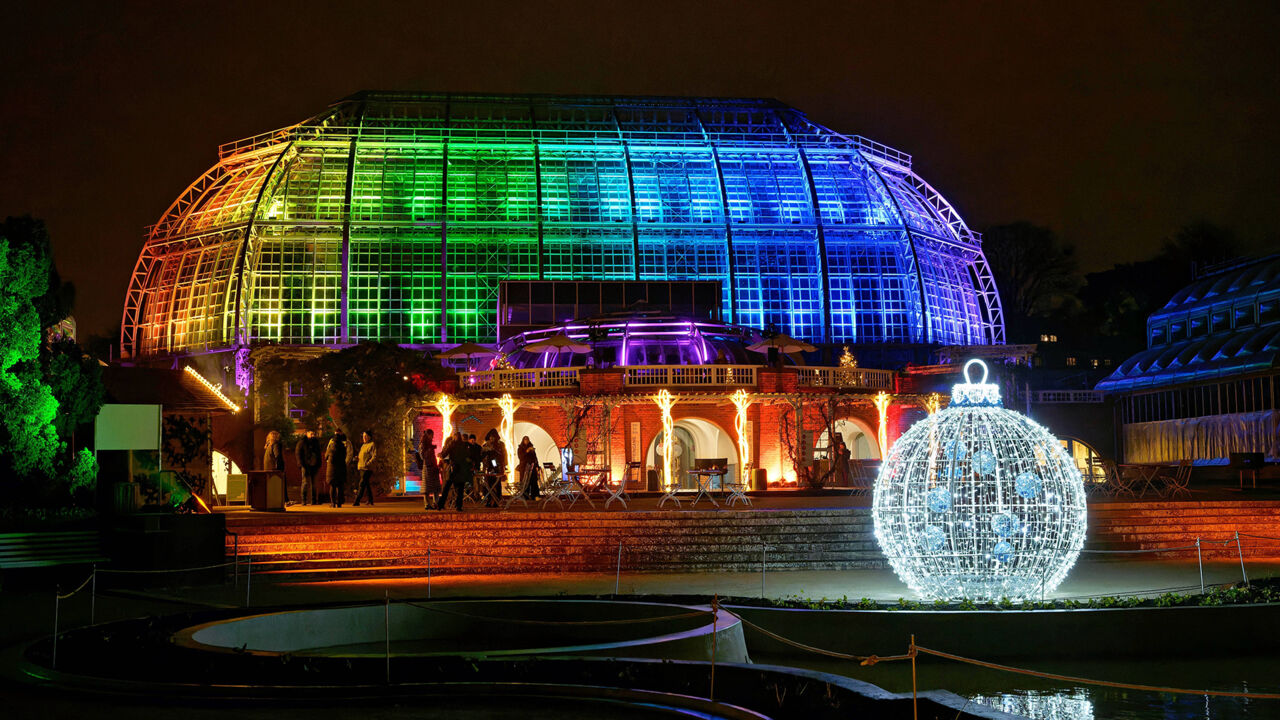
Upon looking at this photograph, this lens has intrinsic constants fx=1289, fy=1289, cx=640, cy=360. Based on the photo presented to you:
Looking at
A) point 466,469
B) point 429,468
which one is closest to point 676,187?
point 429,468

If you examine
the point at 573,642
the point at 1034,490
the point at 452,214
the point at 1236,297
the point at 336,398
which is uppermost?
the point at 452,214

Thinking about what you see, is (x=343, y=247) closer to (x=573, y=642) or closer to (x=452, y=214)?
(x=452, y=214)

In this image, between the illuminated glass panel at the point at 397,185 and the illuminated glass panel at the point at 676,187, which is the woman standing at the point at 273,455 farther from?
the illuminated glass panel at the point at 676,187

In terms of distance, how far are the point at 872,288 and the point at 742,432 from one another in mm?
17907

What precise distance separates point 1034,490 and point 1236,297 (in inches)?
1706

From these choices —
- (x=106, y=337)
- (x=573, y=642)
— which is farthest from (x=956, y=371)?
(x=106, y=337)

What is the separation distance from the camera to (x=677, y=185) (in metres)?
58.1

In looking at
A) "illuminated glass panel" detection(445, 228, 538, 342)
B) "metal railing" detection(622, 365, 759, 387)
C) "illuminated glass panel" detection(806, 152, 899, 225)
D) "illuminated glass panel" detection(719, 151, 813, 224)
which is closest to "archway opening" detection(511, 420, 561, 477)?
"metal railing" detection(622, 365, 759, 387)

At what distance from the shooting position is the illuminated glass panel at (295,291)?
5341 centimetres

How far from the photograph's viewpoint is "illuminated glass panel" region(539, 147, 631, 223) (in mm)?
56594

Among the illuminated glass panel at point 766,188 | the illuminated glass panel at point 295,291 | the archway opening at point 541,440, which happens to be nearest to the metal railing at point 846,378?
the archway opening at point 541,440

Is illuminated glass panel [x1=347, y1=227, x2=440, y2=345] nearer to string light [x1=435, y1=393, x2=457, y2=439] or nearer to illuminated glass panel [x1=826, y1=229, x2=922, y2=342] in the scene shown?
string light [x1=435, y1=393, x2=457, y2=439]

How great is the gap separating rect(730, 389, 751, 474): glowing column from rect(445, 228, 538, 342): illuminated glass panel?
16040 millimetres

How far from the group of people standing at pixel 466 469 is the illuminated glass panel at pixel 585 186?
26981mm
